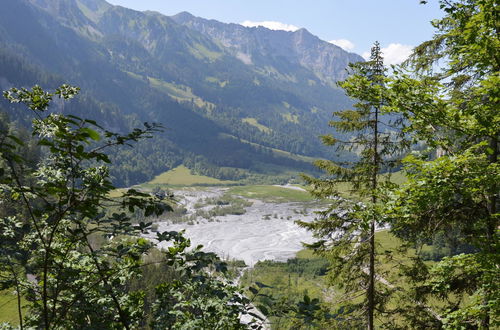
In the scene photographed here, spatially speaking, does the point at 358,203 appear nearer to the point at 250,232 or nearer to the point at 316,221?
the point at 316,221

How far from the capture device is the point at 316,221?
15.4m

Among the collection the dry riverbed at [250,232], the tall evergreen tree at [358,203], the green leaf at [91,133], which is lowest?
the dry riverbed at [250,232]

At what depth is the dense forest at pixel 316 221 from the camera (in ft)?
12.7

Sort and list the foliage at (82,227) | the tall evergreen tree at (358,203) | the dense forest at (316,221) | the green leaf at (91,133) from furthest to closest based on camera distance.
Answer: the tall evergreen tree at (358,203) → the dense forest at (316,221) → the foliage at (82,227) → the green leaf at (91,133)

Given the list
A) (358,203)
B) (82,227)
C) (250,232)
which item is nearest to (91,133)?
(82,227)

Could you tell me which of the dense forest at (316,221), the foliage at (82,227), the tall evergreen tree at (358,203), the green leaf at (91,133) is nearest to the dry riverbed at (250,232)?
the tall evergreen tree at (358,203)

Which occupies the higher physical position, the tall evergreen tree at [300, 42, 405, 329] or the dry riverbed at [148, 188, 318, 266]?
the tall evergreen tree at [300, 42, 405, 329]

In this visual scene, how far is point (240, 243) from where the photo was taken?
106 meters

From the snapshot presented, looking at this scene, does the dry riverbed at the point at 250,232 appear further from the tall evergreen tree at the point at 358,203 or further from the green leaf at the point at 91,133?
the green leaf at the point at 91,133

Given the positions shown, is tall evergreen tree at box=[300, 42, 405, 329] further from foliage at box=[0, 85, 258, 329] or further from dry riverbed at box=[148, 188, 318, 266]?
dry riverbed at box=[148, 188, 318, 266]

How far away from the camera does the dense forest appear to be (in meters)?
3.87

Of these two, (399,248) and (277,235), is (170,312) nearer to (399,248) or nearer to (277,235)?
(399,248)

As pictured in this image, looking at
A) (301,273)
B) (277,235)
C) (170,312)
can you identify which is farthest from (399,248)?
(277,235)

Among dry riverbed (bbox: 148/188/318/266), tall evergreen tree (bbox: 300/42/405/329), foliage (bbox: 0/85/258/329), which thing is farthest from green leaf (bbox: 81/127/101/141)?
dry riverbed (bbox: 148/188/318/266)
